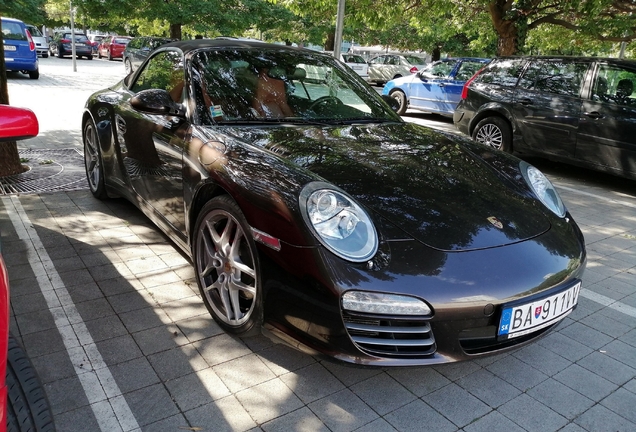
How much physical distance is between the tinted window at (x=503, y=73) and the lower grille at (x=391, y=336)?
6415mm

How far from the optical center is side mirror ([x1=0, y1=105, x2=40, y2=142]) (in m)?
1.78

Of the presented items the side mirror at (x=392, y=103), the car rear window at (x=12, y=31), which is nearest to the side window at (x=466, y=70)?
the side mirror at (x=392, y=103)

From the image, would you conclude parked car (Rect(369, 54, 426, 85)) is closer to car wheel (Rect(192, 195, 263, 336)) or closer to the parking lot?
the parking lot

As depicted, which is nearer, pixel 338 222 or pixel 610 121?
pixel 338 222

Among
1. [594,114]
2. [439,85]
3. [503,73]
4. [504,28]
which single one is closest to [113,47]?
[439,85]

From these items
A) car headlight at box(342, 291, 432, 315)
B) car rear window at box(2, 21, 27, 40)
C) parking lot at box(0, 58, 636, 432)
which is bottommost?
parking lot at box(0, 58, 636, 432)

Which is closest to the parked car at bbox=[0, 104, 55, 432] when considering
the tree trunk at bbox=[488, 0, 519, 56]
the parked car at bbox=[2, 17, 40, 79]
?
the tree trunk at bbox=[488, 0, 519, 56]

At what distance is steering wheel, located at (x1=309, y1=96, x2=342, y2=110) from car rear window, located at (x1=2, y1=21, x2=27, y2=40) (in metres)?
14.6

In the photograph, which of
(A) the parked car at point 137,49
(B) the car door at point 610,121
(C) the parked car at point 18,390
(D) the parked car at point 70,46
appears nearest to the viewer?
(C) the parked car at point 18,390

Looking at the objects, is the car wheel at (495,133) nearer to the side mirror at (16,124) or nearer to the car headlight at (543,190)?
the car headlight at (543,190)

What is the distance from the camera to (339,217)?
2248mm

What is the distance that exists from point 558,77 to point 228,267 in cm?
616

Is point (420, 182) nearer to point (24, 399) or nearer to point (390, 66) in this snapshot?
point (24, 399)

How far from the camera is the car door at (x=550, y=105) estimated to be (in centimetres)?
677
